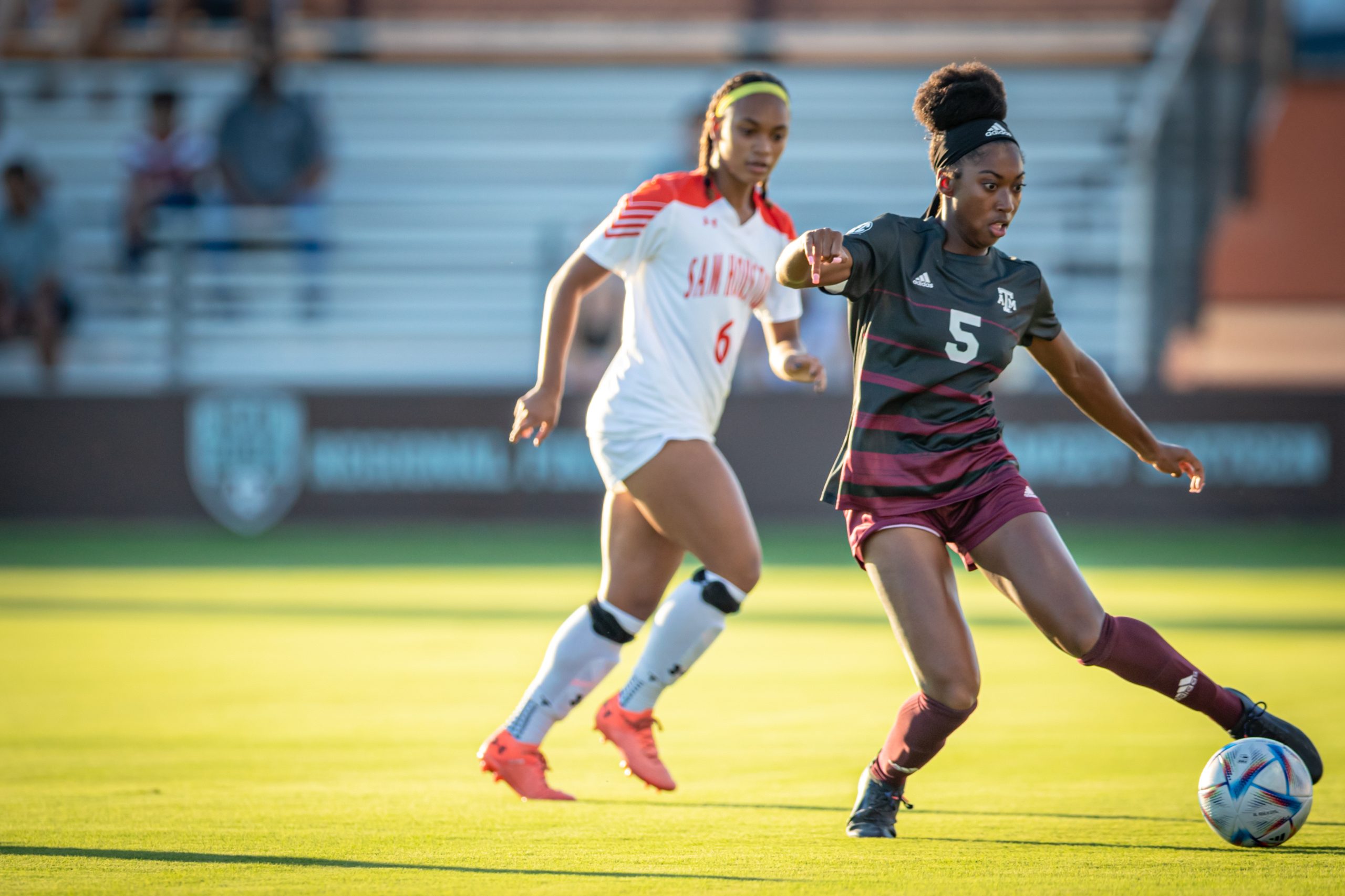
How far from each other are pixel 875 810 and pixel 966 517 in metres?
0.89

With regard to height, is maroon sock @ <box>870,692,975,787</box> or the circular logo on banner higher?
maroon sock @ <box>870,692,975,787</box>

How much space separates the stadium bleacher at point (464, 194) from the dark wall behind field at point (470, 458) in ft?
3.42

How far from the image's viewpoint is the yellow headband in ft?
18.0

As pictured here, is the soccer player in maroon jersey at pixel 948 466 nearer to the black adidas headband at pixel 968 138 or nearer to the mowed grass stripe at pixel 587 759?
the black adidas headband at pixel 968 138

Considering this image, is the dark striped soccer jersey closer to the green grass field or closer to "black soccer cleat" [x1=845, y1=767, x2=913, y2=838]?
"black soccer cleat" [x1=845, y1=767, x2=913, y2=838]

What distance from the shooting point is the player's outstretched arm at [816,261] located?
184 inches

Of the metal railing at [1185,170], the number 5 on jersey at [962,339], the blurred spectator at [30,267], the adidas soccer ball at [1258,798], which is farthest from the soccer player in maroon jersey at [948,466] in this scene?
the blurred spectator at [30,267]

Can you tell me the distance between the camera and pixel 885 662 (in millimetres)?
8414

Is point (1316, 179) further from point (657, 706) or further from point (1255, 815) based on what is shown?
point (1255, 815)

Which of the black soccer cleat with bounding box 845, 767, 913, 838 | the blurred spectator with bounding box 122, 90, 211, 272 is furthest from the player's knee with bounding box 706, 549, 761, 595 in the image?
the blurred spectator with bounding box 122, 90, 211, 272

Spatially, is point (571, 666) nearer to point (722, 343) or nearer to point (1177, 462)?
point (722, 343)

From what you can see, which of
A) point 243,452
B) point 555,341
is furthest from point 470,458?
point 555,341

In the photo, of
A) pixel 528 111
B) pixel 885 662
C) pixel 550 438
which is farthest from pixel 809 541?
pixel 528 111

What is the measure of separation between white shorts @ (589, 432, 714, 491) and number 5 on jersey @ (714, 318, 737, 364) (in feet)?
0.92
